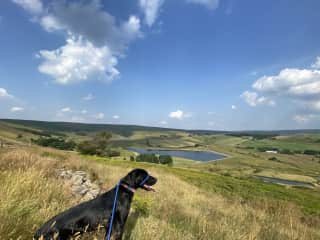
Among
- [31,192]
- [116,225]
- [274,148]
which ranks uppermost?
[31,192]

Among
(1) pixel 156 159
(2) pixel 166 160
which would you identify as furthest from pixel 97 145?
(2) pixel 166 160

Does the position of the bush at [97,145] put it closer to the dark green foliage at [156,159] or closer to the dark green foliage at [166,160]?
the dark green foliage at [156,159]

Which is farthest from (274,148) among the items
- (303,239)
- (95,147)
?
(303,239)

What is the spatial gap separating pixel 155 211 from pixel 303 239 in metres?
3.20

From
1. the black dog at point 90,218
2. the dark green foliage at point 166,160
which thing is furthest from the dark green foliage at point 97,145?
the black dog at point 90,218

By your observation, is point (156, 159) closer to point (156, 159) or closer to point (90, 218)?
point (156, 159)

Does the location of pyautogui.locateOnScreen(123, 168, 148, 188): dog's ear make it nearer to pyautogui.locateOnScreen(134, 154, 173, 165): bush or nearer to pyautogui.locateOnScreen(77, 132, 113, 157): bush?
pyautogui.locateOnScreen(77, 132, 113, 157): bush

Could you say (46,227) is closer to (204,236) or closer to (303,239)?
(204,236)

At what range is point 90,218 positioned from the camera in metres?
3.00

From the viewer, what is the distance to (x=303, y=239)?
507cm

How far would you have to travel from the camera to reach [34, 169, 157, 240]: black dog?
2721 millimetres

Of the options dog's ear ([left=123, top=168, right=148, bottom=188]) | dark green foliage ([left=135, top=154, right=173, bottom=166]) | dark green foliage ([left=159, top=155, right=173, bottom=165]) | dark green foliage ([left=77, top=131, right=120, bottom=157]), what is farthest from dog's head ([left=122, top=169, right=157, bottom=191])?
dark green foliage ([left=159, top=155, right=173, bottom=165])

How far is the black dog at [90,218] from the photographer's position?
2.72 meters

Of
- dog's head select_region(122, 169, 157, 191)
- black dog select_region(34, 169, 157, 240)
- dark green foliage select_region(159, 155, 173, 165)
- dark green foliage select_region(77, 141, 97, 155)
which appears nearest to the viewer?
black dog select_region(34, 169, 157, 240)
